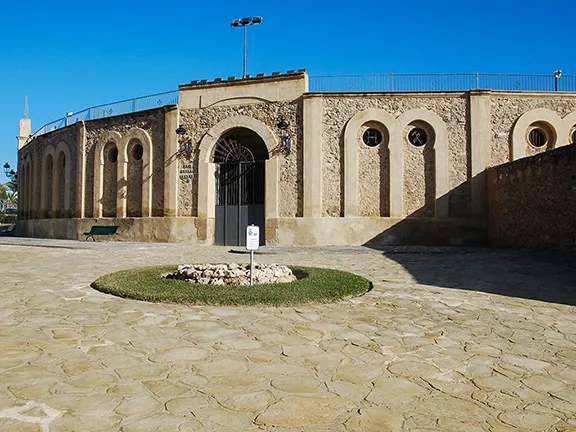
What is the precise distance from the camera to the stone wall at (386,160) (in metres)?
16.7

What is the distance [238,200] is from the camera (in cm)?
1864

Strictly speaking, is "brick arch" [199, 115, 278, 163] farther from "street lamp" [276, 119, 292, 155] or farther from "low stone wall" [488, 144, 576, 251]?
"low stone wall" [488, 144, 576, 251]

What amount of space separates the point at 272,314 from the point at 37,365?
8.44 ft

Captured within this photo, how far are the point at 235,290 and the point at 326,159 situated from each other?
1147cm

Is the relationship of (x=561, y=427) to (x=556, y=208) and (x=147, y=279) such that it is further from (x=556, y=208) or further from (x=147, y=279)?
(x=556, y=208)

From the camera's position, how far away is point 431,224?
16.6 meters

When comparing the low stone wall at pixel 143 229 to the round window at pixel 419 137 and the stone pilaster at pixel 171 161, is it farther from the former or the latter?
the round window at pixel 419 137

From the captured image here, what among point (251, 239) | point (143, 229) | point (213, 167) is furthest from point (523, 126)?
point (143, 229)

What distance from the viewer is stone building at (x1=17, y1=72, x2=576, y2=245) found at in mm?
16609

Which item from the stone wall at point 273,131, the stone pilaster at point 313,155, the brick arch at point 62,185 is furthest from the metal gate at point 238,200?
the brick arch at point 62,185

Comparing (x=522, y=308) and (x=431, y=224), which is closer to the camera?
(x=522, y=308)

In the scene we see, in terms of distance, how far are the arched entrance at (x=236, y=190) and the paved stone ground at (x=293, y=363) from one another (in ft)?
38.1

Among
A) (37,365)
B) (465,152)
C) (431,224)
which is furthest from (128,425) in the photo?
(465,152)

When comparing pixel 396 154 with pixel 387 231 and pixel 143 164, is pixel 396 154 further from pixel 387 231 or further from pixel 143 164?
pixel 143 164
